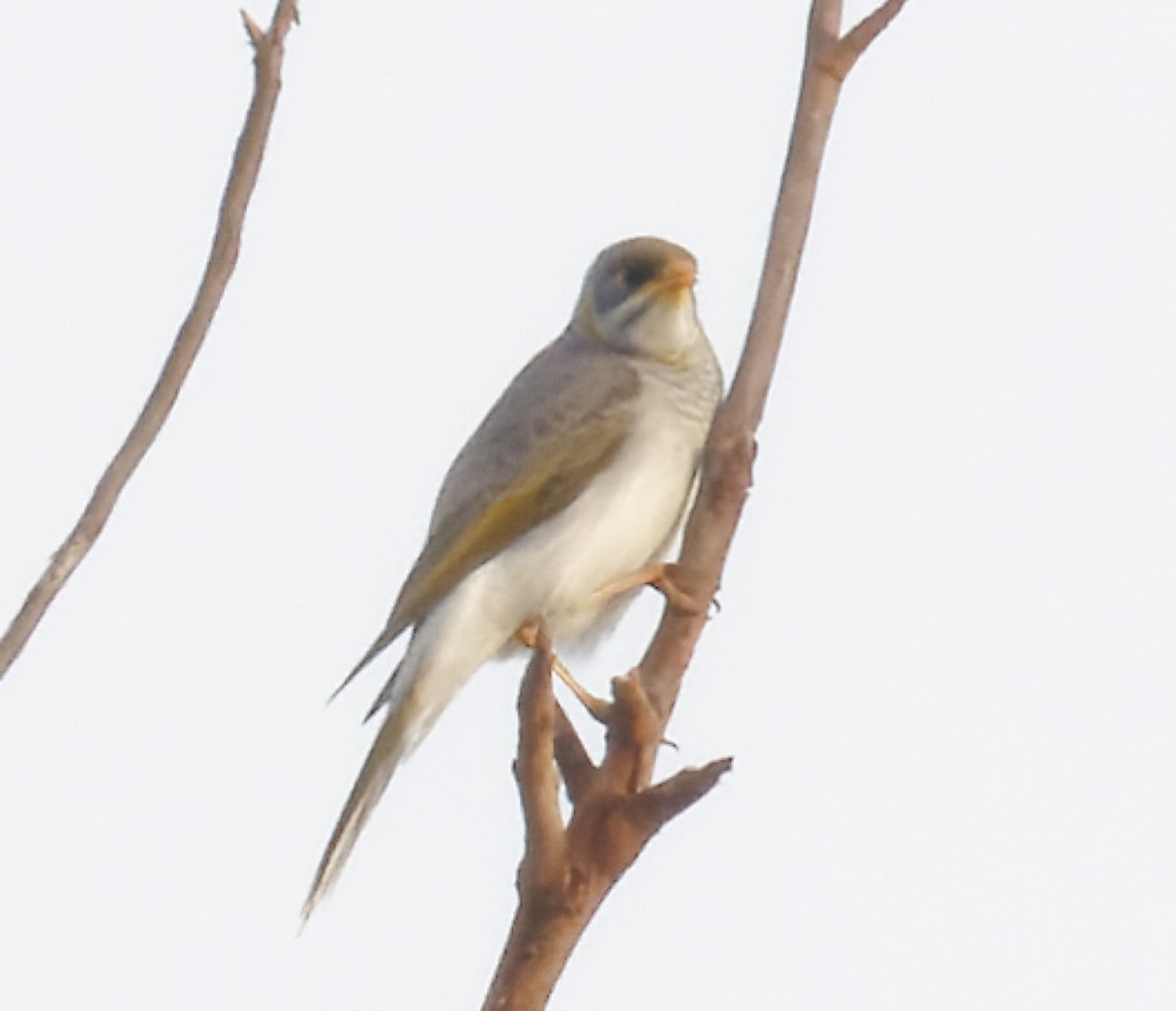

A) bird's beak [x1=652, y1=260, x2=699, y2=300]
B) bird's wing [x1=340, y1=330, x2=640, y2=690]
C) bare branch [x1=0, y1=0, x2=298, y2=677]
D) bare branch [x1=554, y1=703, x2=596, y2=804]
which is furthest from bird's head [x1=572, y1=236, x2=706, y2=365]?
bare branch [x1=0, y1=0, x2=298, y2=677]

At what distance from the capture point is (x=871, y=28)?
3.87m

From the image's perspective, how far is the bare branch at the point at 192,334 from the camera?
279 cm

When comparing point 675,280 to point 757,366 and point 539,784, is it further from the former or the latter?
point 539,784

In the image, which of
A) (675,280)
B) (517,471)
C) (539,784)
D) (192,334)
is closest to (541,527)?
(517,471)

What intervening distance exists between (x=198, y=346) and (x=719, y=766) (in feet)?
3.80

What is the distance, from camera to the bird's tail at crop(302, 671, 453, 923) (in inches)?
230

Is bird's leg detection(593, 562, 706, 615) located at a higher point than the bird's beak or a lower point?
lower

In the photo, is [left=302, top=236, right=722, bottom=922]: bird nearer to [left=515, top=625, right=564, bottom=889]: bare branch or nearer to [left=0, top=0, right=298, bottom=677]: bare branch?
[left=515, top=625, right=564, bottom=889]: bare branch

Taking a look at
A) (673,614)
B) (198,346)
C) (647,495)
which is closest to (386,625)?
(647,495)

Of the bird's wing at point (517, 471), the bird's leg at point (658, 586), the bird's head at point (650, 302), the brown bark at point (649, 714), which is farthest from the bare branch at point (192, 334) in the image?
the bird's head at point (650, 302)

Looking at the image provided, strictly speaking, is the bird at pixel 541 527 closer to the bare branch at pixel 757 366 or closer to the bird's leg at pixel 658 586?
the bird's leg at pixel 658 586

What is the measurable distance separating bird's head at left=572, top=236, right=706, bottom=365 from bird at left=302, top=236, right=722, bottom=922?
0.05 m

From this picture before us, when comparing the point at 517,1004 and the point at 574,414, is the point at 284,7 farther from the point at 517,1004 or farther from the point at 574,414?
the point at 574,414

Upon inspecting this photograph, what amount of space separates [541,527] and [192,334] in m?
3.60
